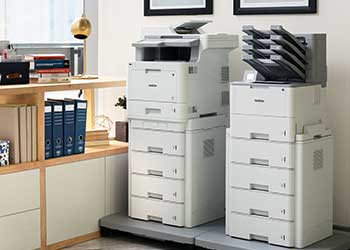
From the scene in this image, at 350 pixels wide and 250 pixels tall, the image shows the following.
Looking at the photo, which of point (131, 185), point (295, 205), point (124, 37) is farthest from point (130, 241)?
point (124, 37)

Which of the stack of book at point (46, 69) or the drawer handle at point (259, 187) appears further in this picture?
the stack of book at point (46, 69)

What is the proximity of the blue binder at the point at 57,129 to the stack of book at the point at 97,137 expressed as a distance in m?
0.38

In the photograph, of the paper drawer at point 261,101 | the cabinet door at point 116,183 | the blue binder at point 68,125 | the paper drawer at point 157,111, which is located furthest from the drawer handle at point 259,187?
the blue binder at point 68,125

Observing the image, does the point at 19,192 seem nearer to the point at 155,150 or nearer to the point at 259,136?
the point at 155,150

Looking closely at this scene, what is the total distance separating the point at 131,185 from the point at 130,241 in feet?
1.16

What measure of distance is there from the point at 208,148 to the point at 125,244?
0.78 meters

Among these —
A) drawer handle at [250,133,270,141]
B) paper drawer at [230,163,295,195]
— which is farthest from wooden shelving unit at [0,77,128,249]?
drawer handle at [250,133,270,141]

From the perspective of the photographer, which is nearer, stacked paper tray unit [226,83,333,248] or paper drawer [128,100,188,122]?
stacked paper tray unit [226,83,333,248]

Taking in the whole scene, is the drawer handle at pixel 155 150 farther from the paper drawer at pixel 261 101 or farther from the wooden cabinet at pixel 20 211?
the wooden cabinet at pixel 20 211

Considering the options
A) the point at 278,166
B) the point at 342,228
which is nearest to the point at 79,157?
the point at 278,166

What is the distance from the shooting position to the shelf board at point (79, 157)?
395cm

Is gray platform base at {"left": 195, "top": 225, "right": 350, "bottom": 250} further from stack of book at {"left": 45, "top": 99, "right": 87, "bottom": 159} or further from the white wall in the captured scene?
stack of book at {"left": 45, "top": 99, "right": 87, "bottom": 159}

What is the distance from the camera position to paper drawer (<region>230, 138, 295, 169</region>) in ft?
12.7

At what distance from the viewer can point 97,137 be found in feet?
15.5
